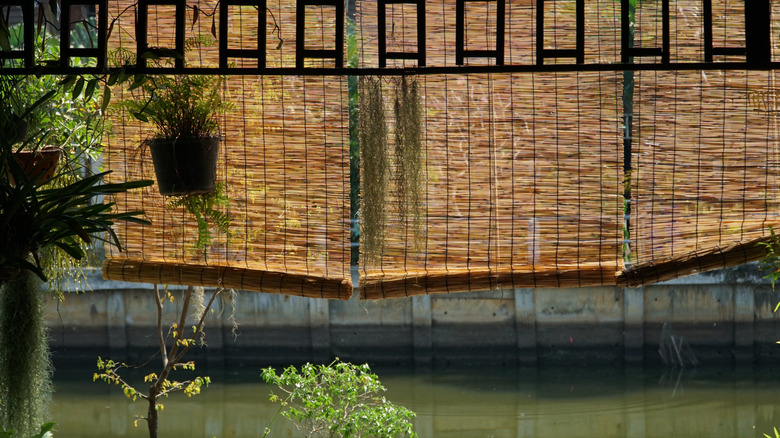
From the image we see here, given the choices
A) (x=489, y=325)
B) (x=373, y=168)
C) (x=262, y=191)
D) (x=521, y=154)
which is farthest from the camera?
(x=489, y=325)

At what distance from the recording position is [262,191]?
3193mm

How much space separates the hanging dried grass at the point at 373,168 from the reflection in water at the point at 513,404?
15.7 feet

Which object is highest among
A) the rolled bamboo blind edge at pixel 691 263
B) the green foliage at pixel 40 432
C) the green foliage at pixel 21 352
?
the rolled bamboo blind edge at pixel 691 263

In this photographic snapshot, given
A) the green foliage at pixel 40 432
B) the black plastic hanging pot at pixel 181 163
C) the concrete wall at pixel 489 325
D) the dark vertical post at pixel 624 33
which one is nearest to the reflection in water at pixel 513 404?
the concrete wall at pixel 489 325

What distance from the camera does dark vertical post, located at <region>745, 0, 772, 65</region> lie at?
2766 mm

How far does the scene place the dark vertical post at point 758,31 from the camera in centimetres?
277

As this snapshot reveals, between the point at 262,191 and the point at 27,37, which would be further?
the point at 262,191

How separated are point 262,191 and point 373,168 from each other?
17.5 inches

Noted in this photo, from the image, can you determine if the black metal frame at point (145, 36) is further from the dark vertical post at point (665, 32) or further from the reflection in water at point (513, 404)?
the reflection in water at point (513, 404)

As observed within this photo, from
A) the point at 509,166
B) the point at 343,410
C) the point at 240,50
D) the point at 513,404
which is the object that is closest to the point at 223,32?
the point at 240,50

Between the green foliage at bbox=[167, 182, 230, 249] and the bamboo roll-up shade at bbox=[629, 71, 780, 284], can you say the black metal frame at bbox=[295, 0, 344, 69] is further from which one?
the bamboo roll-up shade at bbox=[629, 71, 780, 284]

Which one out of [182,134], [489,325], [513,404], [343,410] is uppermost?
[182,134]

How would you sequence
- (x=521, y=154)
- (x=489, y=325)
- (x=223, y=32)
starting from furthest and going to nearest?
1. (x=489, y=325)
2. (x=521, y=154)
3. (x=223, y=32)

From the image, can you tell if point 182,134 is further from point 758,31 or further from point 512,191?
point 758,31
